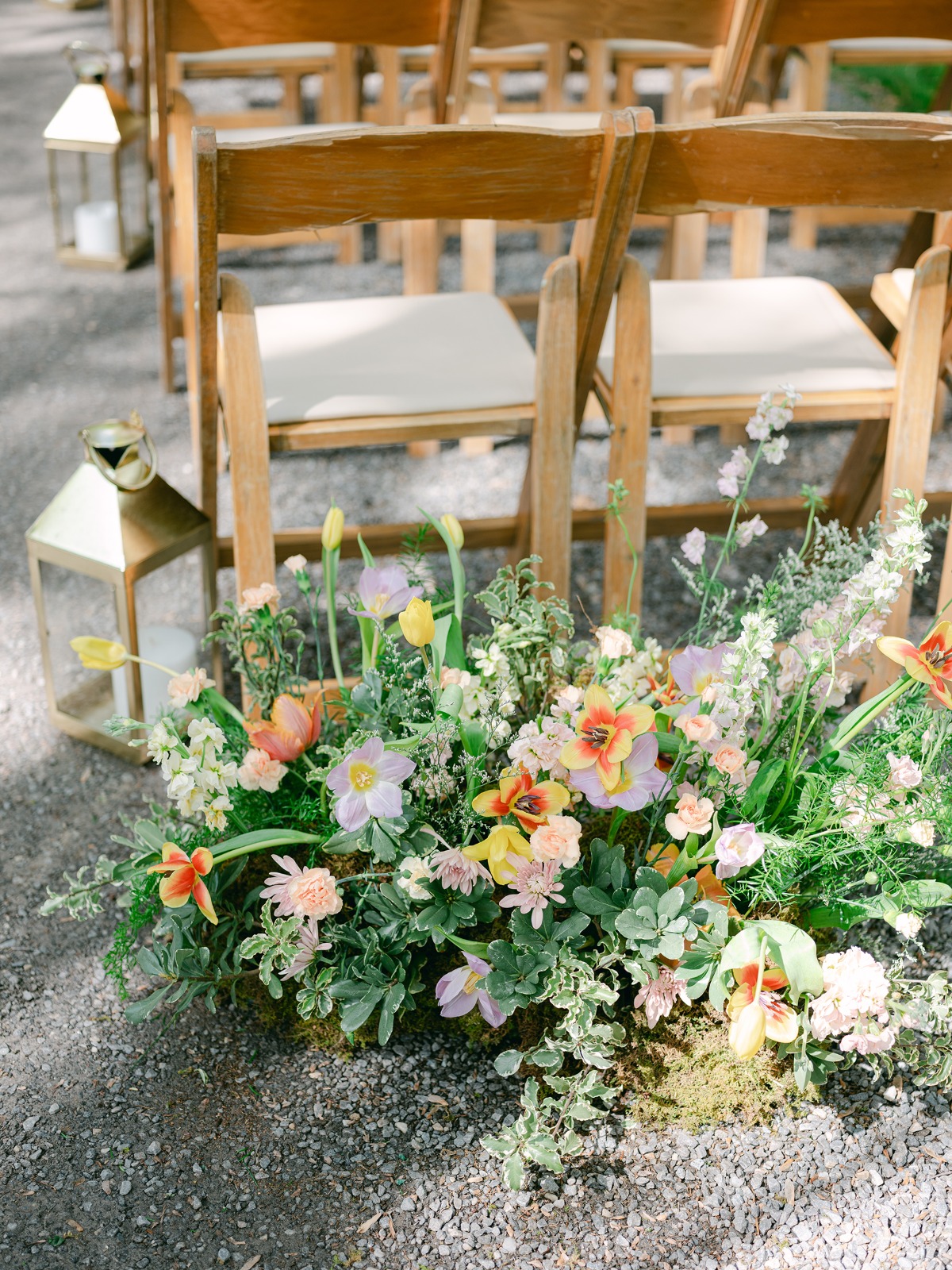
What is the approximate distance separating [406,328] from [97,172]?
300 centimetres

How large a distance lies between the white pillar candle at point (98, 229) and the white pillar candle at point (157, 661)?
2.10 m

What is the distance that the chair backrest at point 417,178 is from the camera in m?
1.64

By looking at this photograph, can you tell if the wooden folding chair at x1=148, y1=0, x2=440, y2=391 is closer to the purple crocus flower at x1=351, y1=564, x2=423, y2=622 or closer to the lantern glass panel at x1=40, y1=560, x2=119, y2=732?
the lantern glass panel at x1=40, y1=560, x2=119, y2=732

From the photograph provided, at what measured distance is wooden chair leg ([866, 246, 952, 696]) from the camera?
1953mm

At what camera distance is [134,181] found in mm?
4629

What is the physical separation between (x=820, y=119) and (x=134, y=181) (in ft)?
11.5

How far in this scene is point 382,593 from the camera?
5.32 ft

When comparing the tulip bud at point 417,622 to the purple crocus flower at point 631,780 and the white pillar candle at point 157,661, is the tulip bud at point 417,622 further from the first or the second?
the white pillar candle at point 157,661

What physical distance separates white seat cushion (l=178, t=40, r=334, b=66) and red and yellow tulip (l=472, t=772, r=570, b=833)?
2603 millimetres

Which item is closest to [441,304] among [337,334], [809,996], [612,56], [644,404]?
[337,334]

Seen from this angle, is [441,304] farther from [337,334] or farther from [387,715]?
[387,715]

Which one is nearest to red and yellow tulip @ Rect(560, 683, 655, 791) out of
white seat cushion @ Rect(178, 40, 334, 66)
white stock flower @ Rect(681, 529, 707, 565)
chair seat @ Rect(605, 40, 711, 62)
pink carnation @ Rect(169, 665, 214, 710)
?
white stock flower @ Rect(681, 529, 707, 565)

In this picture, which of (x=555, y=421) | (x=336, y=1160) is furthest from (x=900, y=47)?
(x=336, y=1160)

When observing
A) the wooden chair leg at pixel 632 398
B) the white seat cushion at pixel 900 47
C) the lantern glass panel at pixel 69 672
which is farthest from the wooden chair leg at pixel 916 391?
the white seat cushion at pixel 900 47
